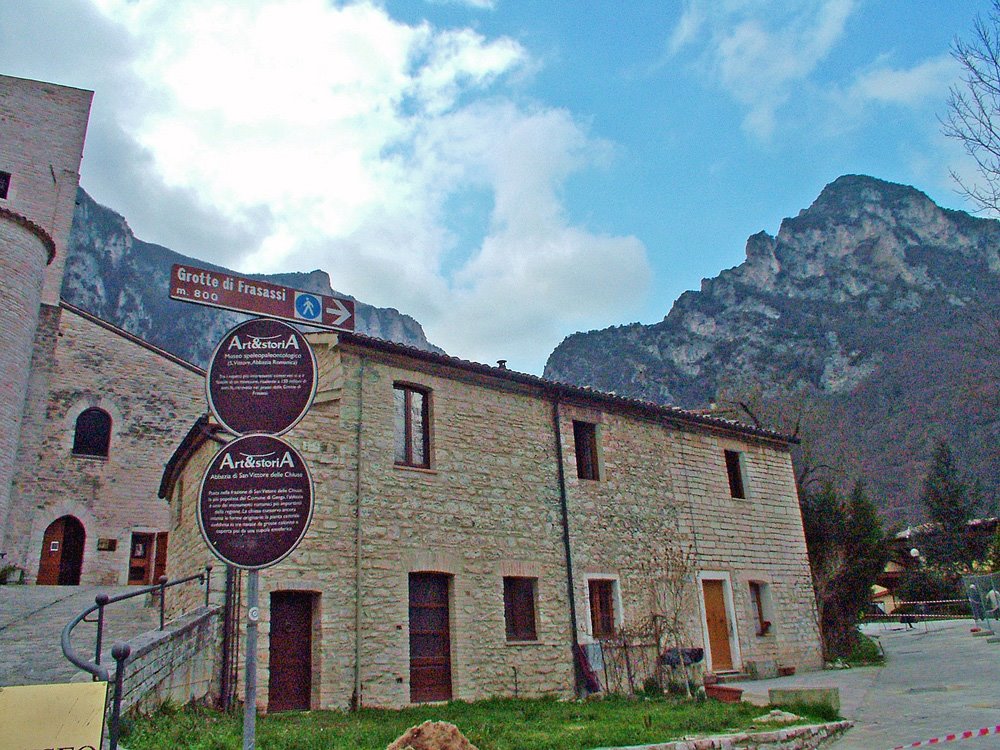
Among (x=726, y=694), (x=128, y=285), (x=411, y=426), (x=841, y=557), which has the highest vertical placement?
(x=128, y=285)

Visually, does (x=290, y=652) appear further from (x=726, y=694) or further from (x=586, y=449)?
(x=586, y=449)

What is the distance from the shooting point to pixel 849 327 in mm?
91062

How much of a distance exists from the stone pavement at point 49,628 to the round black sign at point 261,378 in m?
5.24

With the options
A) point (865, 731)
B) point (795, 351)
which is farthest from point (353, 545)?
point (795, 351)

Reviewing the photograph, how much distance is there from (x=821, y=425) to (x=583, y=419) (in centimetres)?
2199

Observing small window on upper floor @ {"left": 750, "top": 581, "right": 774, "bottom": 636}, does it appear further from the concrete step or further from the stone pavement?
the stone pavement

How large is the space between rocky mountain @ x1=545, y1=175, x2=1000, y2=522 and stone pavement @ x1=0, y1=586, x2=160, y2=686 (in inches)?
2413

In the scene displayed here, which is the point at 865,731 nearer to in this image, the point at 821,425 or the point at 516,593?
the point at 516,593

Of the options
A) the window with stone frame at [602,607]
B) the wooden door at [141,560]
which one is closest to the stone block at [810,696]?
the window with stone frame at [602,607]

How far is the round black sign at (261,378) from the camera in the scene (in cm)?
406

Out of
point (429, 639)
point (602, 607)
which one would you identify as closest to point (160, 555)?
point (429, 639)

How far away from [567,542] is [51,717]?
37.1 ft

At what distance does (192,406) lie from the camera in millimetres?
22422

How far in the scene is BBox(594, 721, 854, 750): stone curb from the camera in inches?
291
